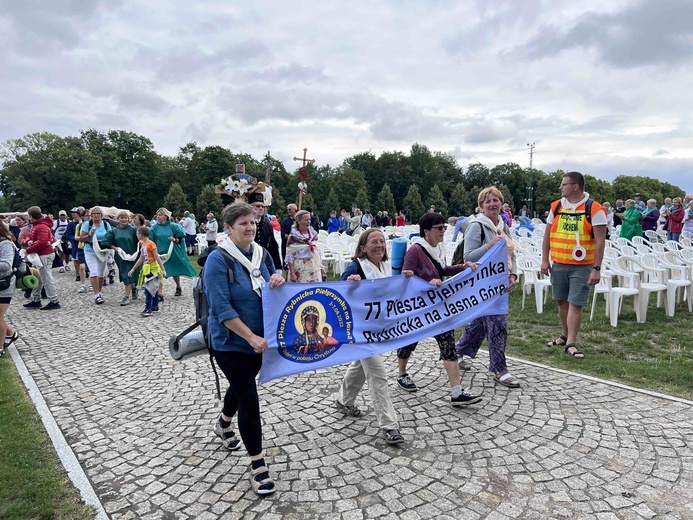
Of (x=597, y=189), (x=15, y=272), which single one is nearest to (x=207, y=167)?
(x=15, y=272)

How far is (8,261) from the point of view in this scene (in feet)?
19.0

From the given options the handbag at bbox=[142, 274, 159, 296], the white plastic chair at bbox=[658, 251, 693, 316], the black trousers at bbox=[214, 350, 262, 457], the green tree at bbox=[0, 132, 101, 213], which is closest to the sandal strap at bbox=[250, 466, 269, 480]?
the black trousers at bbox=[214, 350, 262, 457]

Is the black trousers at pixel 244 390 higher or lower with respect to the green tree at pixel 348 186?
lower

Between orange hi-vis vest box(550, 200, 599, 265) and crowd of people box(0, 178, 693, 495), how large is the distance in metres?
0.01

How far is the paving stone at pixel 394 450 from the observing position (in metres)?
2.93

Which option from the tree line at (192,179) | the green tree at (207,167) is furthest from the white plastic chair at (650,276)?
the green tree at (207,167)

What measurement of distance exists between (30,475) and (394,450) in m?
2.71

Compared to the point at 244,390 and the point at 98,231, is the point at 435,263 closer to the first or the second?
the point at 244,390

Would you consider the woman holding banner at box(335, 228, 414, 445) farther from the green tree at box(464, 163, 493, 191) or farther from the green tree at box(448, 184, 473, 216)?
the green tree at box(464, 163, 493, 191)

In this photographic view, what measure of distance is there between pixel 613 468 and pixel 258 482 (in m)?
2.55

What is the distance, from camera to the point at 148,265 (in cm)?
927

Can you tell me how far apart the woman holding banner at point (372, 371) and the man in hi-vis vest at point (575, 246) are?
2872 millimetres

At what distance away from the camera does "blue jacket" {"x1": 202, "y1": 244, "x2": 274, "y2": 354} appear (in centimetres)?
288

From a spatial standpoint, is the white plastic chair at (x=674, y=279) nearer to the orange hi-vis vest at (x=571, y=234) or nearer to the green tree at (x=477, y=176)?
the orange hi-vis vest at (x=571, y=234)
